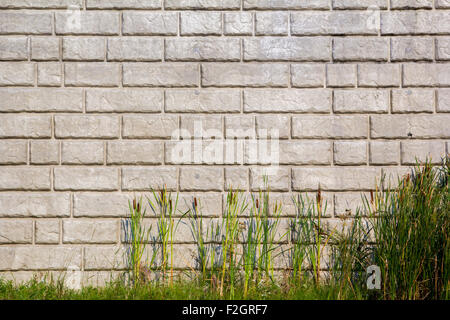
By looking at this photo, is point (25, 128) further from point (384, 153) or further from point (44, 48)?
point (384, 153)

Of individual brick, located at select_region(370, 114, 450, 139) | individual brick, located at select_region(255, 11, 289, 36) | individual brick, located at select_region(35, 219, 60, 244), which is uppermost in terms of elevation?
individual brick, located at select_region(255, 11, 289, 36)

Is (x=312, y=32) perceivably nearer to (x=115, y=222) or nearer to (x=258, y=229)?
(x=258, y=229)

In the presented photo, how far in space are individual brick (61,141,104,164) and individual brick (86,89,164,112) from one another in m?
0.31

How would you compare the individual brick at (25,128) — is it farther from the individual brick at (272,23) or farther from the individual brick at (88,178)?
the individual brick at (272,23)

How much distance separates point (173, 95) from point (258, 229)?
1.34m

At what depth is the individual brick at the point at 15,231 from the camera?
3.26m

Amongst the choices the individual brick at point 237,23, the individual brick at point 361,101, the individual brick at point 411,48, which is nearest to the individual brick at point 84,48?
the individual brick at point 237,23

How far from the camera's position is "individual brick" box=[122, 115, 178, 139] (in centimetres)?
330

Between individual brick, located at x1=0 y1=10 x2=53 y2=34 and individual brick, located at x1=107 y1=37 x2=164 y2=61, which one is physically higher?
individual brick, located at x1=0 y1=10 x2=53 y2=34

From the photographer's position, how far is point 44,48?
10.9 feet

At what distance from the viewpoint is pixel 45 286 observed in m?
3.18

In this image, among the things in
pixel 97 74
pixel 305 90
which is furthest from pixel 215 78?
pixel 97 74

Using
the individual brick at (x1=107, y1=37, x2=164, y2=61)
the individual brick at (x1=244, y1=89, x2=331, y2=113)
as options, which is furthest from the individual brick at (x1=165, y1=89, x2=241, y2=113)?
the individual brick at (x1=107, y1=37, x2=164, y2=61)

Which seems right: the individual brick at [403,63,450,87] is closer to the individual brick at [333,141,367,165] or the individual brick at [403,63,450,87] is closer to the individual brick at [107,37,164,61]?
the individual brick at [333,141,367,165]
